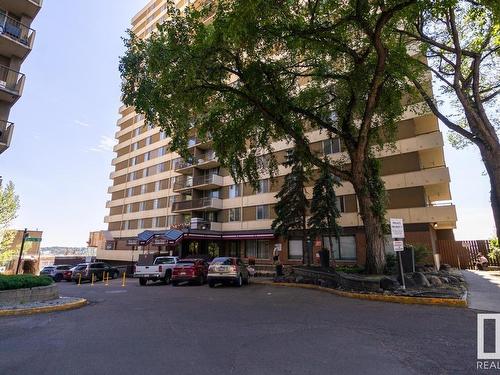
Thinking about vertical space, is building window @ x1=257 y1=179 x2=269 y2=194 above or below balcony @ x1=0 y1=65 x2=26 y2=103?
below

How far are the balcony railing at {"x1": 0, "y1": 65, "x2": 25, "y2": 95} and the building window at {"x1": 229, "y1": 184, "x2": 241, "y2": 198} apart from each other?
2131 cm

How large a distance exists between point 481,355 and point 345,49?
45.6ft

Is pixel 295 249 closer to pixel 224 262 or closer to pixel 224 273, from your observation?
pixel 224 262

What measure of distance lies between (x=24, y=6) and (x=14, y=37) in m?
2.76

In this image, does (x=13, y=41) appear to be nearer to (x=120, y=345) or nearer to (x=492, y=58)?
(x=120, y=345)

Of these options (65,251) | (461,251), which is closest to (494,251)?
(461,251)

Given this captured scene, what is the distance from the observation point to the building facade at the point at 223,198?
22.9 meters

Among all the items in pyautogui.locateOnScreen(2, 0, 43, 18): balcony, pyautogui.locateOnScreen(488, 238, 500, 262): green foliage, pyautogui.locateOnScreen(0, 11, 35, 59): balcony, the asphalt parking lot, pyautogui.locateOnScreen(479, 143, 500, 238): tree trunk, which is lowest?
the asphalt parking lot

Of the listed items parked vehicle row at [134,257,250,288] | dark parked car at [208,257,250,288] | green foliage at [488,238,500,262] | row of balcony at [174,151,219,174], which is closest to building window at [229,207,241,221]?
row of balcony at [174,151,219,174]

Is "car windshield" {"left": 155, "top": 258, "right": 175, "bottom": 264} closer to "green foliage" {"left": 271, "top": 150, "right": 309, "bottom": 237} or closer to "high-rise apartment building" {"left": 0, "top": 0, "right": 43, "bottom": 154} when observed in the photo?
"green foliage" {"left": 271, "top": 150, "right": 309, "bottom": 237}

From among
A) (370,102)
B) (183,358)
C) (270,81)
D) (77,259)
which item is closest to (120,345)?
(183,358)

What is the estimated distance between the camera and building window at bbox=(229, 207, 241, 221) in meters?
34.1

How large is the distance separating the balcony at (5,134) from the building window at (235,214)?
21689 millimetres

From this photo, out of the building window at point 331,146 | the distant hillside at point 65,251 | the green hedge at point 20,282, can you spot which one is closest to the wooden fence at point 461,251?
the building window at point 331,146
